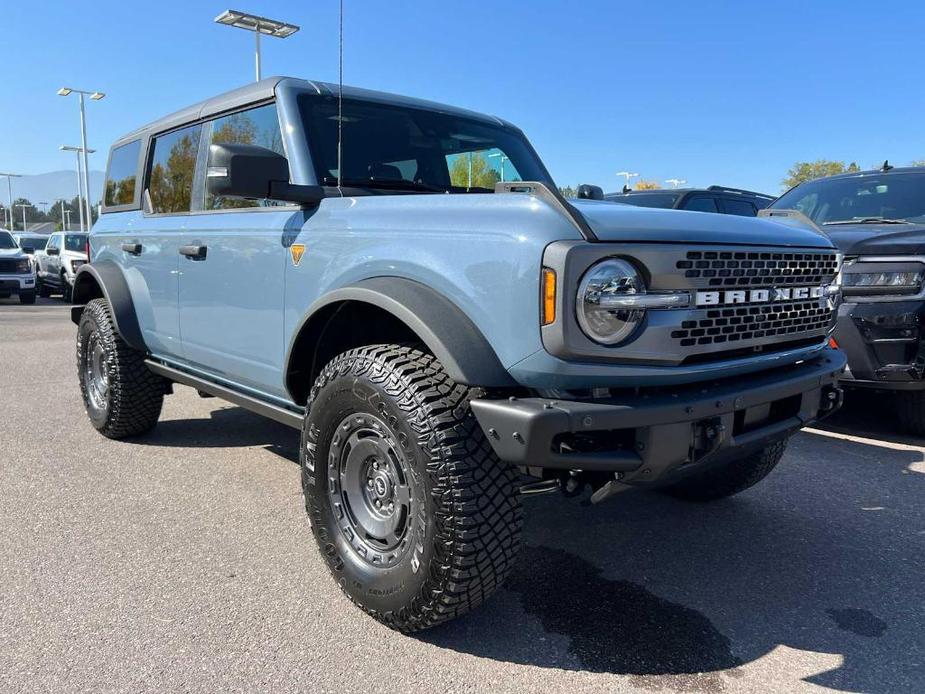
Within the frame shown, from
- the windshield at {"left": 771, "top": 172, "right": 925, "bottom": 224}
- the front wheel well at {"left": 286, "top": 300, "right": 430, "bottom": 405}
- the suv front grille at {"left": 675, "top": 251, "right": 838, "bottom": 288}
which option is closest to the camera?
the suv front grille at {"left": 675, "top": 251, "right": 838, "bottom": 288}

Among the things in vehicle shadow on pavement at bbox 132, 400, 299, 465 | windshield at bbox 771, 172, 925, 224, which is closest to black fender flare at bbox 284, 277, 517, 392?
vehicle shadow on pavement at bbox 132, 400, 299, 465

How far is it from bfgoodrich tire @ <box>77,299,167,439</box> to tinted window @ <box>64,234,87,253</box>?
15.9 meters

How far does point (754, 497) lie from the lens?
Answer: 393 centimetres

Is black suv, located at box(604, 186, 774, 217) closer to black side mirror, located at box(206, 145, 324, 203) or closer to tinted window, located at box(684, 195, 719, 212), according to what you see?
tinted window, located at box(684, 195, 719, 212)

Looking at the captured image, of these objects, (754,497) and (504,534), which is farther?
(754,497)

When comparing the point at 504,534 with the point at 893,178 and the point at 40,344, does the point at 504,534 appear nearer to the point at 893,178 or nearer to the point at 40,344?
the point at 893,178

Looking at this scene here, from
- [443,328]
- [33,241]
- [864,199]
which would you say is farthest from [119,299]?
[33,241]

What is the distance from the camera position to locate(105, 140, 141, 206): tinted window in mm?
4809

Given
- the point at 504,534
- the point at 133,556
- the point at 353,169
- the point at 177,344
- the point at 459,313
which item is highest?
the point at 353,169

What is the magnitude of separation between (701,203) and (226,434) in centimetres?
618

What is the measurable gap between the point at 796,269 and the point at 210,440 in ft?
12.5

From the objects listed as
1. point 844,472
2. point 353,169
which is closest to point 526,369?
point 353,169

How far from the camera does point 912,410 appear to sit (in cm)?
Answer: 495

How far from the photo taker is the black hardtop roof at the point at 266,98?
3.34 m
